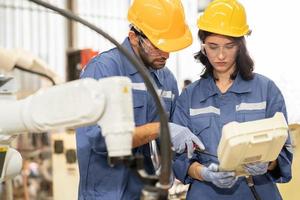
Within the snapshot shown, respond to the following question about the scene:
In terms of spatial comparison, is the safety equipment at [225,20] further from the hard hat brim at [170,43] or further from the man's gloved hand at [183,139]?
the man's gloved hand at [183,139]

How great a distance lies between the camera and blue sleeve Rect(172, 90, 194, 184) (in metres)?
1.58

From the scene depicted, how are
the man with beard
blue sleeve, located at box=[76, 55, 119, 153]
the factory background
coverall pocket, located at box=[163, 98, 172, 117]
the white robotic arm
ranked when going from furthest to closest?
the factory background
coverall pocket, located at box=[163, 98, 172, 117]
the man with beard
blue sleeve, located at box=[76, 55, 119, 153]
the white robotic arm

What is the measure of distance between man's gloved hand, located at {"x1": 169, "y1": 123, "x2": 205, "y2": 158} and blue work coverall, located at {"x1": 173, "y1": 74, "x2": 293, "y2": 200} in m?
0.08

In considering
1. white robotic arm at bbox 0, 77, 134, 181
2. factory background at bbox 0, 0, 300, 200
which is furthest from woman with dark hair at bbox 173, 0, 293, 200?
white robotic arm at bbox 0, 77, 134, 181

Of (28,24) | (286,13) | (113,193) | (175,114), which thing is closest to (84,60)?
(28,24)

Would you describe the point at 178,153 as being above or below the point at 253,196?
above

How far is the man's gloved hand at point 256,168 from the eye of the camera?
141cm

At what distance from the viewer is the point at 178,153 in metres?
1.57

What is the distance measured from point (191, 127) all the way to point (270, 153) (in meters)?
0.33

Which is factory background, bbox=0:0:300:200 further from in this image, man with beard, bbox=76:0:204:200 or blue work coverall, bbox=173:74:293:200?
blue work coverall, bbox=173:74:293:200

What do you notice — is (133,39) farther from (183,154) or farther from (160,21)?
(183,154)

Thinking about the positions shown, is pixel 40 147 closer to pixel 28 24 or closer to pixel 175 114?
pixel 28 24

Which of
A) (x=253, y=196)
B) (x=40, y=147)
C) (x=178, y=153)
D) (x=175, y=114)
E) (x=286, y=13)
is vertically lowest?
(x=40, y=147)

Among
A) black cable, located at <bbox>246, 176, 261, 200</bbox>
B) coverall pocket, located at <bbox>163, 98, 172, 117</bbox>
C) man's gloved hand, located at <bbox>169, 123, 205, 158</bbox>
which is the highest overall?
coverall pocket, located at <bbox>163, 98, 172, 117</bbox>
